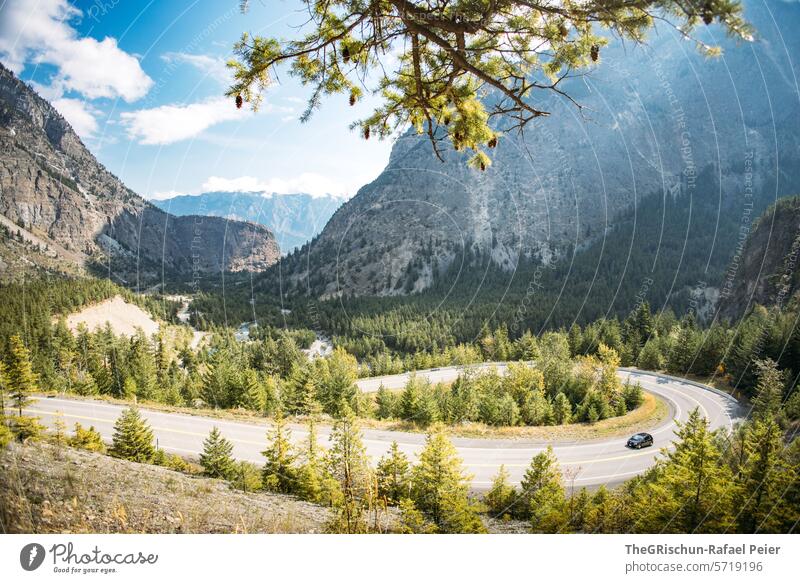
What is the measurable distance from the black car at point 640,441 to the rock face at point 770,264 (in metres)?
28.6

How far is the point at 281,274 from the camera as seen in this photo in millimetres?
185750

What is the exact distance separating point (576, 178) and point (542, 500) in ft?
642

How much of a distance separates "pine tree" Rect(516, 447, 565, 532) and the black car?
1515cm

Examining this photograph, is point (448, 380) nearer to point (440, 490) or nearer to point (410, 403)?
point (410, 403)

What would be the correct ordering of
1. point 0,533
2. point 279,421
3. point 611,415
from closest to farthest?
point 0,533, point 279,421, point 611,415

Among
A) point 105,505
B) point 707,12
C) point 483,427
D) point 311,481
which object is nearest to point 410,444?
point 483,427

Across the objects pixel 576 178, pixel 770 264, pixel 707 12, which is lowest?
pixel 707 12

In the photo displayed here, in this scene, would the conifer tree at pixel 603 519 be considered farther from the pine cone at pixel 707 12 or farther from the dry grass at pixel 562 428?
the dry grass at pixel 562 428

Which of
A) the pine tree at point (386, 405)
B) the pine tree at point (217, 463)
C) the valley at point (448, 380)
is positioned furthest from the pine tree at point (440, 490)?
the pine tree at point (386, 405)

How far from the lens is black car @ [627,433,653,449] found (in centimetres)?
2552

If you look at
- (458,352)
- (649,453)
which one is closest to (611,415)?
(649,453)

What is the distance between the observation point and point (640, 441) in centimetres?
2559
